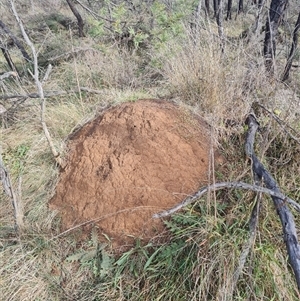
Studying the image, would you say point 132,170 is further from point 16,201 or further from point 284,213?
point 284,213

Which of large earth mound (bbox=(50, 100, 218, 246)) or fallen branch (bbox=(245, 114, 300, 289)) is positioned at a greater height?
fallen branch (bbox=(245, 114, 300, 289))

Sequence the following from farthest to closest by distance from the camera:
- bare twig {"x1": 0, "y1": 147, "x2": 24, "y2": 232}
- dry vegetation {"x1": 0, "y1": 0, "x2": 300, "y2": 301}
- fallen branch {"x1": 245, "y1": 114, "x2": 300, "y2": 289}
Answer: bare twig {"x1": 0, "y1": 147, "x2": 24, "y2": 232} < dry vegetation {"x1": 0, "y1": 0, "x2": 300, "y2": 301} < fallen branch {"x1": 245, "y1": 114, "x2": 300, "y2": 289}

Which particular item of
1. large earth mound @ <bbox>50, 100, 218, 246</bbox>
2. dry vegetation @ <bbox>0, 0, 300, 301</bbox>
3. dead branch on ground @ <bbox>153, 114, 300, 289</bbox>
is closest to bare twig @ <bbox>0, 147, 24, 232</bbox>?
dry vegetation @ <bbox>0, 0, 300, 301</bbox>

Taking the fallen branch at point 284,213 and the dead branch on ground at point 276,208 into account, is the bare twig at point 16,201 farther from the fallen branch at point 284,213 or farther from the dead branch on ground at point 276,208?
the fallen branch at point 284,213

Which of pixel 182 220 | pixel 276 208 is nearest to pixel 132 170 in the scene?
pixel 182 220

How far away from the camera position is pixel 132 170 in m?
2.06

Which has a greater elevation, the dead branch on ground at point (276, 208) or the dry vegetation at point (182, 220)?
the dead branch on ground at point (276, 208)

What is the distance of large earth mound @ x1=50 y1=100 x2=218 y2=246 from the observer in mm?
1910

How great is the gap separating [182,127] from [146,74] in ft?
6.89

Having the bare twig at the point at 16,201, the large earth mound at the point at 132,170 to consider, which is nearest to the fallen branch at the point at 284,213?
the large earth mound at the point at 132,170

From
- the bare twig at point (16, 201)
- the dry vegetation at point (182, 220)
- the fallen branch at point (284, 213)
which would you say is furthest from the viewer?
the bare twig at point (16, 201)

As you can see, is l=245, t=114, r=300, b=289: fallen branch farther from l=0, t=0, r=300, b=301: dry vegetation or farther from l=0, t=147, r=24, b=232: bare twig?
l=0, t=147, r=24, b=232: bare twig

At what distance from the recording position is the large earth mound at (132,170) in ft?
6.27

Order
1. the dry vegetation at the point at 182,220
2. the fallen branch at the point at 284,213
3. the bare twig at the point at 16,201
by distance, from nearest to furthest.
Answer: the fallen branch at the point at 284,213
the dry vegetation at the point at 182,220
the bare twig at the point at 16,201
